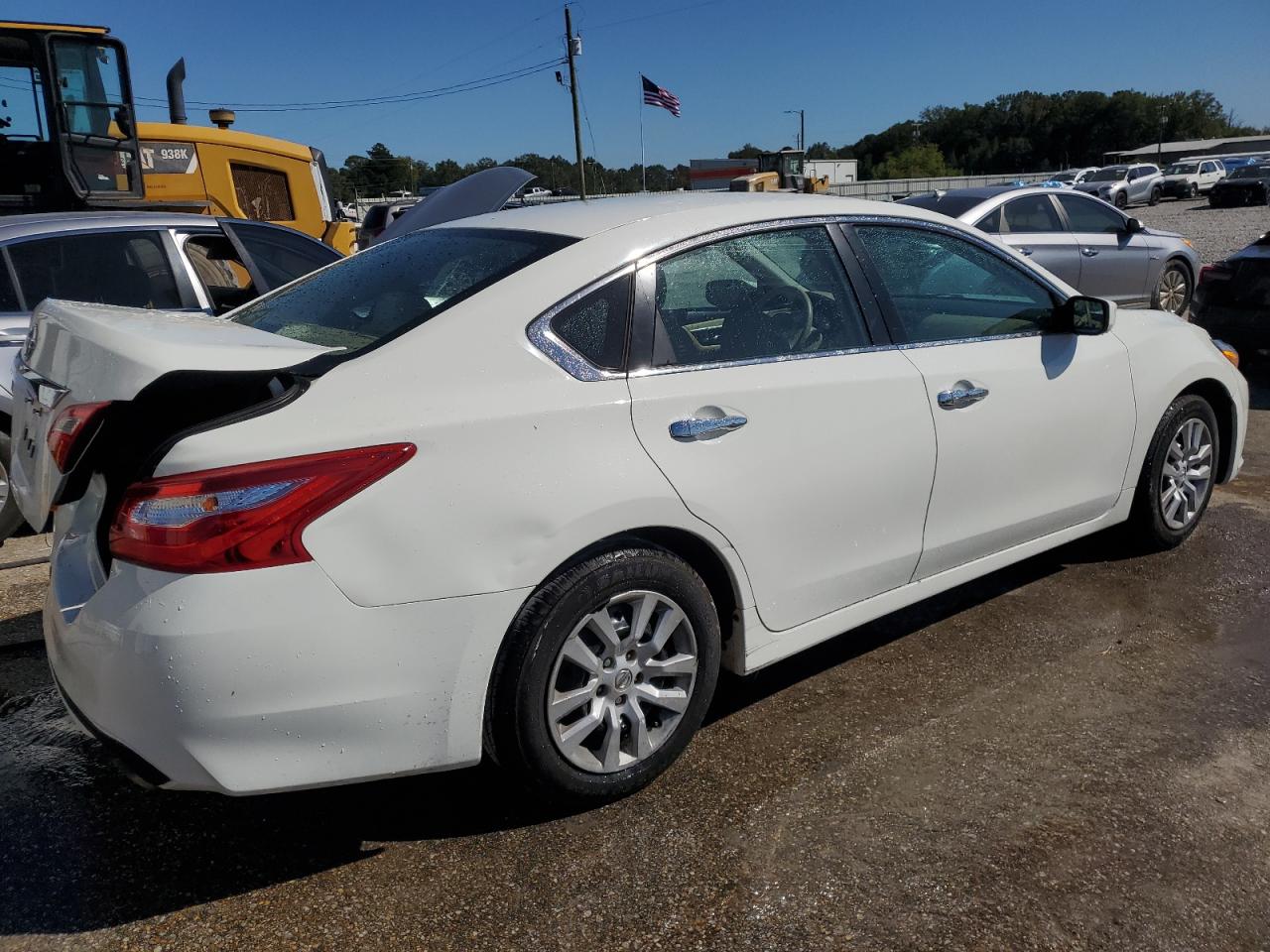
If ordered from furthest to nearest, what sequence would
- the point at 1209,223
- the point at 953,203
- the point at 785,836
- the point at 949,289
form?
the point at 1209,223, the point at 953,203, the point at 949,289, the point at 785,836

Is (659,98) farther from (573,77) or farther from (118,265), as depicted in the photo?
(118,265)

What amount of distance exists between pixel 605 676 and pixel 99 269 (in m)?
→ 3.95

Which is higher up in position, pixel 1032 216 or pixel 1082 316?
pixel 1032 216

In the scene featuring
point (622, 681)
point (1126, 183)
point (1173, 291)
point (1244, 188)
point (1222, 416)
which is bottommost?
point (622, 681)

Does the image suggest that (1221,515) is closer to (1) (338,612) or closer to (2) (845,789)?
(2) (845,789)

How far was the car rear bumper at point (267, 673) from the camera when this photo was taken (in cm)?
214

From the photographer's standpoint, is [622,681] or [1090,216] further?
[1090,216]

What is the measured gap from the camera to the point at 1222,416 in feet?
15.2

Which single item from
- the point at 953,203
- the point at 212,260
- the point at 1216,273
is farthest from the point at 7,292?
the point at 1216,273

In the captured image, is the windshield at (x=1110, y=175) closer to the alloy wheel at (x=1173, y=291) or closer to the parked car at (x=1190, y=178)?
the parked car at (x=1190, y=178)

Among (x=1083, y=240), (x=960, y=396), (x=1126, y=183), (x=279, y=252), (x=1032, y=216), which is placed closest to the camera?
(x=960, y=396)

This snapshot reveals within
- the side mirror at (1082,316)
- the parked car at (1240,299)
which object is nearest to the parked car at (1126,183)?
the parked car at (1240,299)

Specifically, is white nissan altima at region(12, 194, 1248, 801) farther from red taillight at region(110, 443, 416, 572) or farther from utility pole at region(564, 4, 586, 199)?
utility pole at region(564, 4, 586, 199)

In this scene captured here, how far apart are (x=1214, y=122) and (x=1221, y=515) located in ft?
428
